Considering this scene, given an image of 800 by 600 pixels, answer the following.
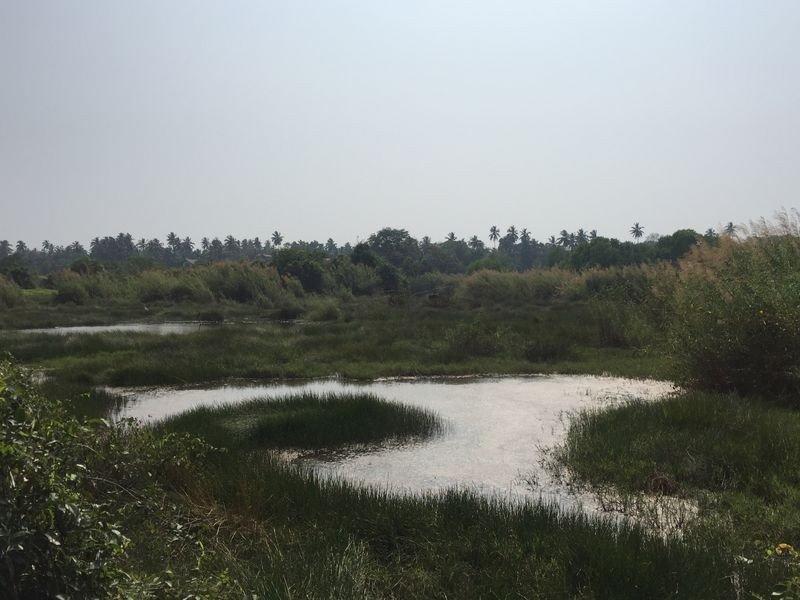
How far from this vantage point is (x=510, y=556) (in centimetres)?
470

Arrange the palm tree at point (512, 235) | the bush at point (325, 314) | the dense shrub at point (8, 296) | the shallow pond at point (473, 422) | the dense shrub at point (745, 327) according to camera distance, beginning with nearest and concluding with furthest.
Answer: the shallow pond at point (473, 422), the dense shrub at point (745, 327), the bush at point (325, 314), the dense shrub at point (8, 296), the palm tree at point (512, 235)

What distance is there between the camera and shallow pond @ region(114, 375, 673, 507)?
23.6 feet

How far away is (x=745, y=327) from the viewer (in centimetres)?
1001

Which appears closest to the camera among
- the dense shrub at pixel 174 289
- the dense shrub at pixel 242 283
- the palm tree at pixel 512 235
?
the dense shrub at pixel 174 289

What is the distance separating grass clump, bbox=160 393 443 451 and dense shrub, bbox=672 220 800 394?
4939 mm

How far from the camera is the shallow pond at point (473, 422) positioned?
7203mm

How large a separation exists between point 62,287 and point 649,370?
4081 cm

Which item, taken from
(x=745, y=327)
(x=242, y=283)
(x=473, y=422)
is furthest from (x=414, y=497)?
(x=242, y=283)

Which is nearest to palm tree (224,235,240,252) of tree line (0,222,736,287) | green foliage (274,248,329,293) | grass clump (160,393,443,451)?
tree line (0,222,736,287)

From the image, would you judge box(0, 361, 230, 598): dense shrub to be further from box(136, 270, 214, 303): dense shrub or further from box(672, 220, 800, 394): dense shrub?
box(136, 270, 214, 303): dense shrub

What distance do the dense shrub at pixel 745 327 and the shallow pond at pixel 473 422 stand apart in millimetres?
1524

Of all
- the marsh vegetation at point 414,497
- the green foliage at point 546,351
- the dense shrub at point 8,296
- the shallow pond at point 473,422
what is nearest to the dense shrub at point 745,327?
the marsh vegetation at point 414,497

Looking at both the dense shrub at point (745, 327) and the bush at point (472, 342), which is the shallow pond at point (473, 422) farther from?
the bush at point (472, 342)

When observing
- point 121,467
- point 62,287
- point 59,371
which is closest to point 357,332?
point 59,371
